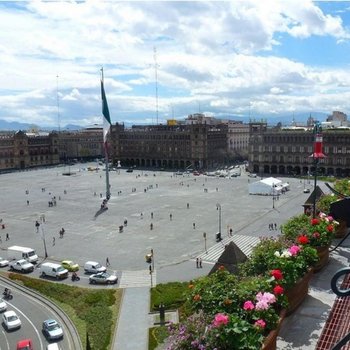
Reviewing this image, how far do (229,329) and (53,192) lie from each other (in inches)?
4116

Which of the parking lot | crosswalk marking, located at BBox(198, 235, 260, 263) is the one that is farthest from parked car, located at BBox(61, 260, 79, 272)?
crosswalk marking, located at BBox(198, 235, 260, 263)

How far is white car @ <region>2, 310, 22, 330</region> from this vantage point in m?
34.3

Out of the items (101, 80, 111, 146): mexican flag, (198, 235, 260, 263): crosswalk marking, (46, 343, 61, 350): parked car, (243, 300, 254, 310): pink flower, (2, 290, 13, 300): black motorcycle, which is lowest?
(2, 290, 13, 300): black motorcycle

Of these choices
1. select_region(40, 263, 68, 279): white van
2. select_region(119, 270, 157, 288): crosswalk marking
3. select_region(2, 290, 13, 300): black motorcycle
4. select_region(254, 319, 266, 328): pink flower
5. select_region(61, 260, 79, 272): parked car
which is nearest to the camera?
select_region(254, 319, 266, 328): pink flower

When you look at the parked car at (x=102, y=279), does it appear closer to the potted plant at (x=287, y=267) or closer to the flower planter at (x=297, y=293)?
the potted plant at (x=287, y=267)

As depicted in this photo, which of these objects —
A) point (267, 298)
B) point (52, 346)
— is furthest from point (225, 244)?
point (267, 298)

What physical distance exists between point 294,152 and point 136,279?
103188 mm

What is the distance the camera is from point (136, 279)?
4459 centimetres

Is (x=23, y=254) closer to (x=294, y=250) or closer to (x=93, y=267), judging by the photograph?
(x=93, y=267)

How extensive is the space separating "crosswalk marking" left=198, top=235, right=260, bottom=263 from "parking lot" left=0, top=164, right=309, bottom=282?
118 centimetres

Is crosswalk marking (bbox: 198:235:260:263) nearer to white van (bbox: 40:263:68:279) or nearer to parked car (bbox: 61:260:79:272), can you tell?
parked car (bbox: 61:260:79:272)

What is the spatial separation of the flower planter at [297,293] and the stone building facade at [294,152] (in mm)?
116235

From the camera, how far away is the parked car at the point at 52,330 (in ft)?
106

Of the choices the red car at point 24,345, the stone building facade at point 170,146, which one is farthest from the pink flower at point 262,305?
the stone building facade at point 170,146
